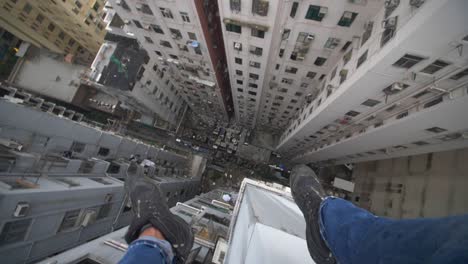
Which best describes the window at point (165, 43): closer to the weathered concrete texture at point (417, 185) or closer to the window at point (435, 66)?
the window at point (435, 66)

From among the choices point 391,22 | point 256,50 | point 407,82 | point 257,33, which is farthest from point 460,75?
point 256,50

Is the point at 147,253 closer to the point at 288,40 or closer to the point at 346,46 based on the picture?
the point at 288,40

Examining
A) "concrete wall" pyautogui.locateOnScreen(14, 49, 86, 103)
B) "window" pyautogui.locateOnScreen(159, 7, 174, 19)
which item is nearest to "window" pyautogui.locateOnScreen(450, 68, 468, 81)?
"window" pyautogui.locateOnScreen(159, 7, 174, 19)

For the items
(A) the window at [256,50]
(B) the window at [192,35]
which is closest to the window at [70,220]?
(B) the window at [192,35]

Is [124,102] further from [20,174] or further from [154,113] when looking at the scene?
[20,174]

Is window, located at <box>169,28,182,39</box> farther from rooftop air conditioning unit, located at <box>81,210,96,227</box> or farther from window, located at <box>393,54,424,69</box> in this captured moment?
window, located at <box>393,54,424,69</box>

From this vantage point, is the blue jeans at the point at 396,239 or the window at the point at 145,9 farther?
the window at the point at 145,9
